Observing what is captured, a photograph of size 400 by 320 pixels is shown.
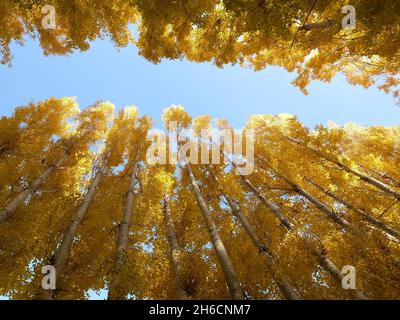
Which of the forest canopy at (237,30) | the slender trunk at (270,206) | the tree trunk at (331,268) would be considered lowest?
the tree trunk at (331,268)

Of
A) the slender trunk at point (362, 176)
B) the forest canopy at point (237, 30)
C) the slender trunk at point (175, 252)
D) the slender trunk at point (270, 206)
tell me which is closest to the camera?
the forest canopy at point (237, 30)

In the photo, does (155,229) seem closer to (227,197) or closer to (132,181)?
(132,181)

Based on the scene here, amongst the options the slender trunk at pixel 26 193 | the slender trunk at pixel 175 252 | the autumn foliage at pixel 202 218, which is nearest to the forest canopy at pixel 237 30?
the autumn foliage at pixel 202 218

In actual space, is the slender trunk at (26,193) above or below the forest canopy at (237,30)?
below

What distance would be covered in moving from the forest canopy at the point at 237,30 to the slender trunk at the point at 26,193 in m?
3.88

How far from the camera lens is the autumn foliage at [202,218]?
247 inches

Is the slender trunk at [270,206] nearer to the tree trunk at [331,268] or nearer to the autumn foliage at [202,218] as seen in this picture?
the autumn foliage at [202,218]

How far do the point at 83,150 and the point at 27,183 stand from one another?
10.5 ft

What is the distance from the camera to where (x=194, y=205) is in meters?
9.99

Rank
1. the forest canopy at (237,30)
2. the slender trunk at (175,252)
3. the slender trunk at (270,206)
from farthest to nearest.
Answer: the slender trunk at (270,206) → the slender trunk at (175,252) → the forest canopy at (237,30)

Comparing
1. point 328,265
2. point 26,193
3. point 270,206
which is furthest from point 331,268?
point 26,193

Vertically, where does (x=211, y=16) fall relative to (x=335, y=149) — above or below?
above

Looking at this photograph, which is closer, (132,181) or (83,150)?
(132,181)

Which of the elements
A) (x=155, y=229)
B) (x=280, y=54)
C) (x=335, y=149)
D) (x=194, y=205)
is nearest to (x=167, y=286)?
(x=155, y=229)
